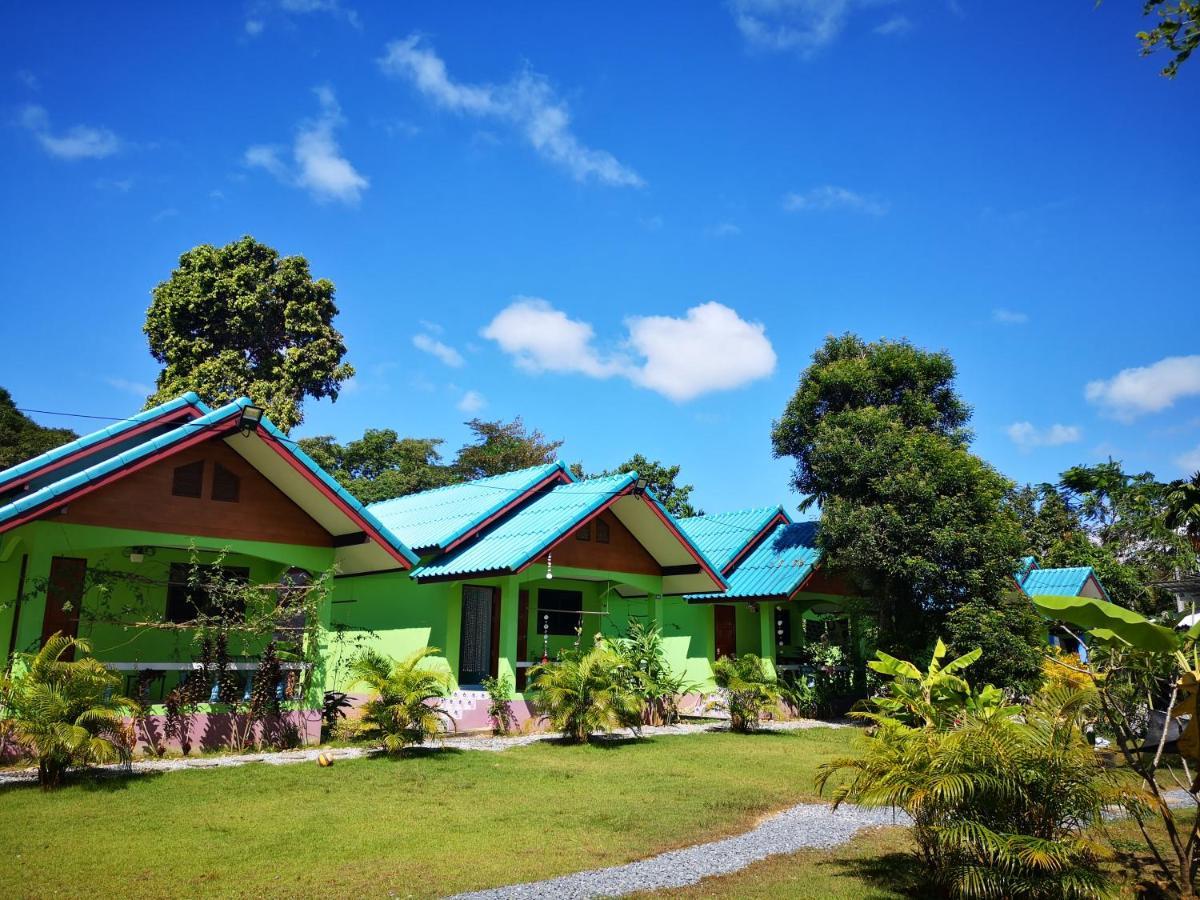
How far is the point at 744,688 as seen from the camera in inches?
655

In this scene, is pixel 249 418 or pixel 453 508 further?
pixel 453 508

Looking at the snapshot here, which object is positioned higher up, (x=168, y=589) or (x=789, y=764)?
(x=168, y=589)

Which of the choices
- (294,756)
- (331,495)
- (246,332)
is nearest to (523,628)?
(331,495)

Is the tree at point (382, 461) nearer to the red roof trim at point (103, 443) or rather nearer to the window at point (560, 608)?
the window at point (560, 608)

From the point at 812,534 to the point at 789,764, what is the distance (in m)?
10.5

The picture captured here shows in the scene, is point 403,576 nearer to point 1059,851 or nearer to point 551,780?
point 551,780

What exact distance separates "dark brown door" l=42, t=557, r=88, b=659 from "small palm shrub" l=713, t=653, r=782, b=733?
37.1ft

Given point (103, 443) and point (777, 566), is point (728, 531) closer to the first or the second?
point (777, 566)

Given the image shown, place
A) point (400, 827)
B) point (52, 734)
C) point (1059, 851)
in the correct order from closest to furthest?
point (1059, 851) → point (400, 827) → point (52, 734)

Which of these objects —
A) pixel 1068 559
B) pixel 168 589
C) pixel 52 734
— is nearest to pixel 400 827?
pixel 52 734

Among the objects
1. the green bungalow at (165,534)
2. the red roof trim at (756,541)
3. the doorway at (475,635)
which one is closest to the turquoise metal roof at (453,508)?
the doorway at (475,635)

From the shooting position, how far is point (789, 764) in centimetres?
1345

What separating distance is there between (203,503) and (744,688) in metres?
10.5

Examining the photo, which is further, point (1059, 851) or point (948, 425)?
point (948, 425)
